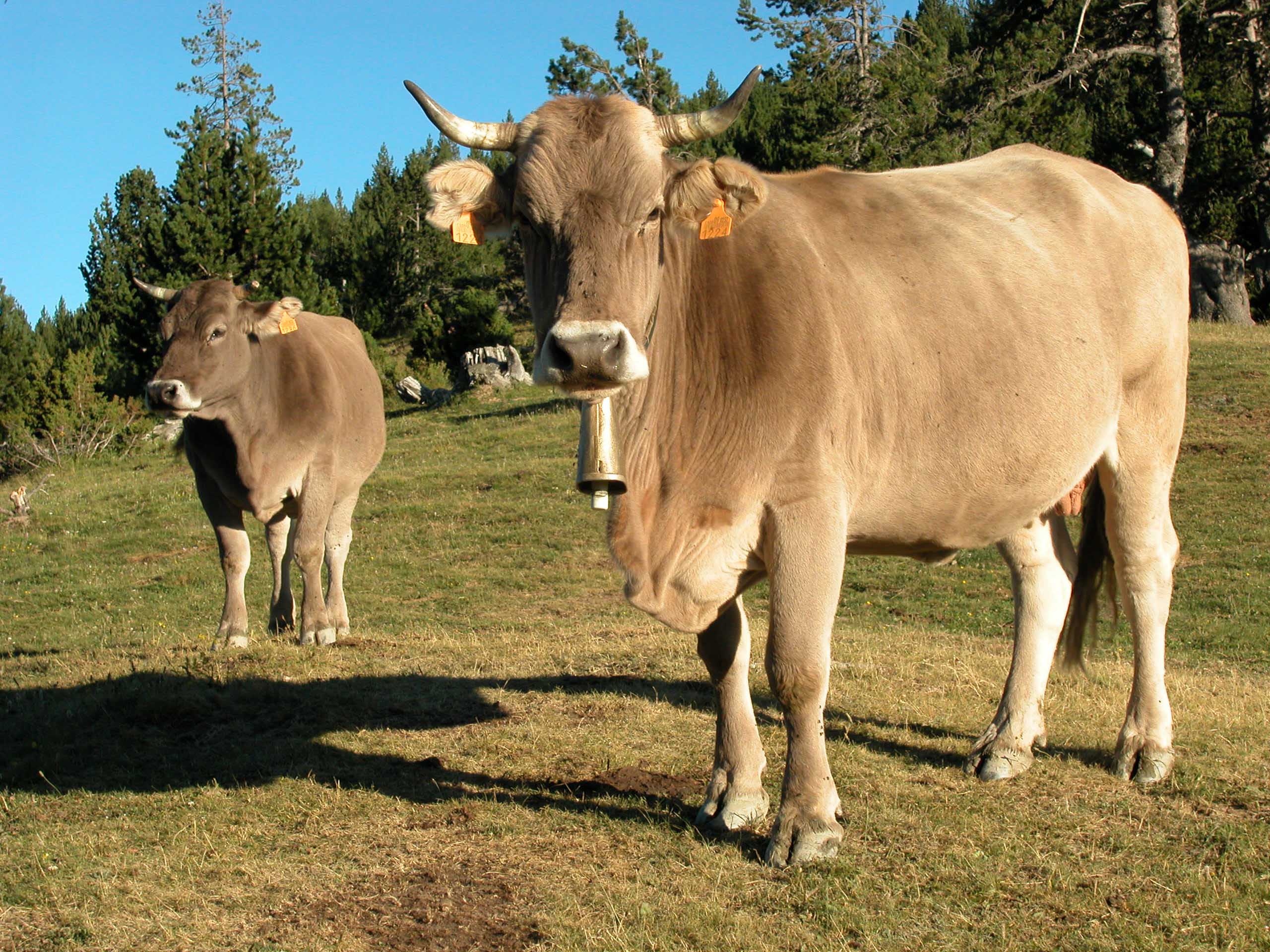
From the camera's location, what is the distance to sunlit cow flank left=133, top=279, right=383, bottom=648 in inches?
397

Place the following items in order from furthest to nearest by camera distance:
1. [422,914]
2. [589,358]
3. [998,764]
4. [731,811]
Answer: [998,764] < [731,811] < [422,914] < [589,358]

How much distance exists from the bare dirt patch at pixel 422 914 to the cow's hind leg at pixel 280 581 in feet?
20.9

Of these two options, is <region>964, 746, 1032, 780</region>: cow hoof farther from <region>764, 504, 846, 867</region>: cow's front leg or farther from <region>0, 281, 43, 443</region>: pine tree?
<region>0, 281, 43, 443</region>: pine tree

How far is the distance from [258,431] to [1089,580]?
22.8 ft

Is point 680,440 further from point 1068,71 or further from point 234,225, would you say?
point 234,225

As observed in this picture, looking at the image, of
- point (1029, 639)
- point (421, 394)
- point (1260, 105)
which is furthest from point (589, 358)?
point (1260, 105)

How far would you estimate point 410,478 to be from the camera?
71.1 ft

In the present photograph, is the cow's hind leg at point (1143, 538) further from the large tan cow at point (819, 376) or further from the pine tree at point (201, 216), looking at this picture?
the pine tree at point (201, 216)

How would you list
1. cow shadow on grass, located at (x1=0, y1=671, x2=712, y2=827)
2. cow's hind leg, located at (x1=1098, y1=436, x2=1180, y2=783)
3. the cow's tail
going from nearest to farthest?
cow shadow on grass, located at (x1=0, y1=671, x2=712, y2=827), cow's hind leg, located at (x1=1098, y1=436, x2=1180, y2=783), the cow's tail

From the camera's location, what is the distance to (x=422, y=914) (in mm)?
4566

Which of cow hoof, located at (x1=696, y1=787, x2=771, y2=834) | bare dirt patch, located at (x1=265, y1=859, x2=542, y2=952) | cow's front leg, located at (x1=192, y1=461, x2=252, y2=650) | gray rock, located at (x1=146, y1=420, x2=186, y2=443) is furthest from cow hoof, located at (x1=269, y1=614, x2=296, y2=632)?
gray rock, located at (x1=146, y1=420, x2=186, y2=443)

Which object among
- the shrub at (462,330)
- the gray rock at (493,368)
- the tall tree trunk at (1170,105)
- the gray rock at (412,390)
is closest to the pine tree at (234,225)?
the shrub at (462,330)

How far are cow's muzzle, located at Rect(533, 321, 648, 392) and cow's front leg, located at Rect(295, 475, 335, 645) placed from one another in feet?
20.8

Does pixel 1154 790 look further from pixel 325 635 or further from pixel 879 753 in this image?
pixel 325 635
